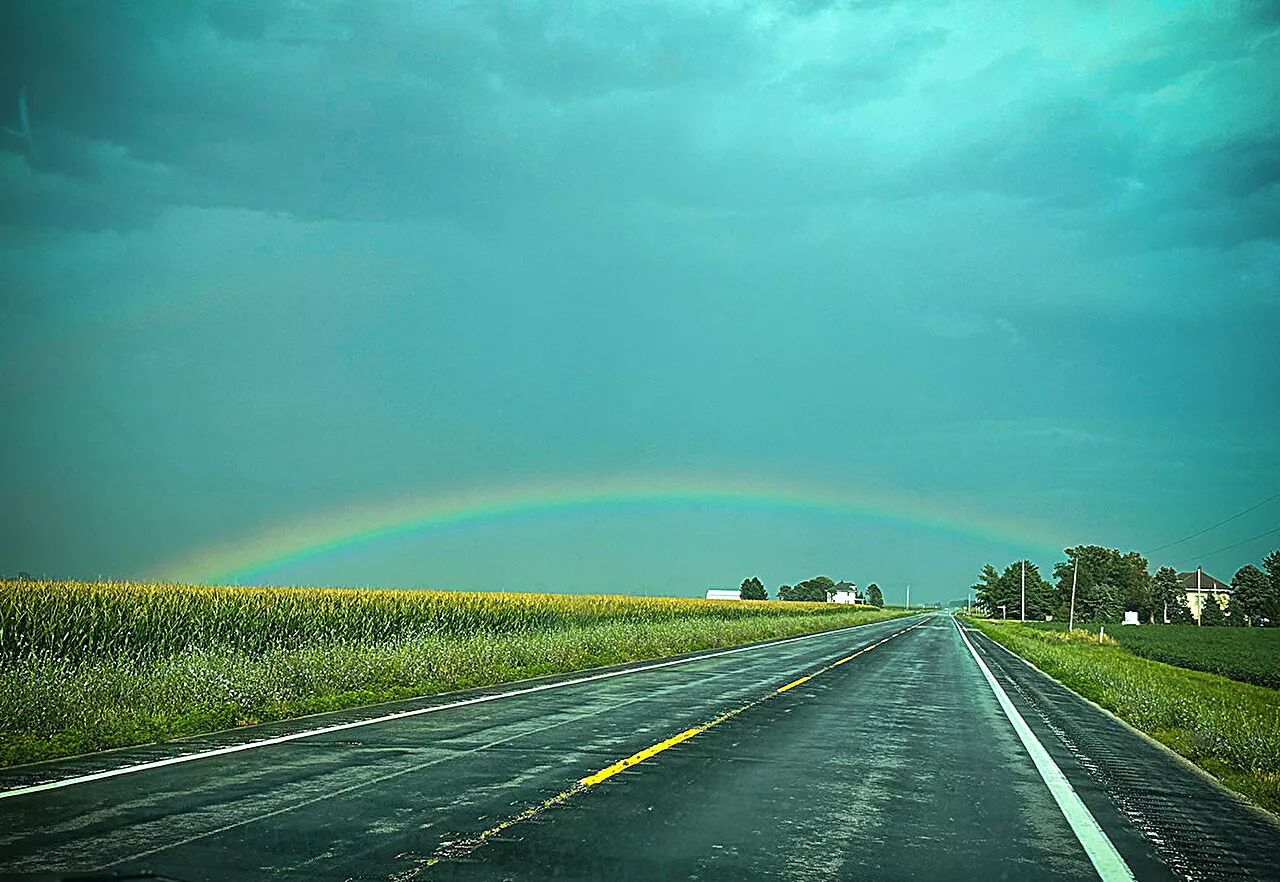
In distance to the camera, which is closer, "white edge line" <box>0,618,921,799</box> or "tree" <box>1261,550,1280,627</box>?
"white edge line" <box>0,618,921,799</box>

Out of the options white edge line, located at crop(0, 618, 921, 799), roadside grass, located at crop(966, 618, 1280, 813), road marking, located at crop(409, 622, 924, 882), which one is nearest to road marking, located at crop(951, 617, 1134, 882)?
roadside grass, located at crop(966, 618, 1280, 813)

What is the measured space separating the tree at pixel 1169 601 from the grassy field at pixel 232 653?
151m

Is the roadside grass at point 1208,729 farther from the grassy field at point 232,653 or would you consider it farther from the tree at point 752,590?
the tree at point 752,590

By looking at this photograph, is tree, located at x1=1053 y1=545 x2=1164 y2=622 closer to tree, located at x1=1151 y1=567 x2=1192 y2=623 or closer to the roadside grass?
tree, located at x1=1151 y1=567 x2=1192 y2=623

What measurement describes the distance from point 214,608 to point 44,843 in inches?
760

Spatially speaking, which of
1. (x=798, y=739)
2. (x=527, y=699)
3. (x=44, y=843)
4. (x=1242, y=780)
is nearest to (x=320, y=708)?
(x=527, y=699)

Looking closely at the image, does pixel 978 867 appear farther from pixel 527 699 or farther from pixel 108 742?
pixel 527 699

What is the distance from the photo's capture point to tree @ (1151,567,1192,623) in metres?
165

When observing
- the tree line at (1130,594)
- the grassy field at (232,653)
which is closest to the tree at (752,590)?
the tree line at (1130,594)

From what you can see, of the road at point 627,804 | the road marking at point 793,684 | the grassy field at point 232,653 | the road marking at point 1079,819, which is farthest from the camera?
the road marking at point 793,684

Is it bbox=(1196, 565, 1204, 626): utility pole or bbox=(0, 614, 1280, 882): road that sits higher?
bbox=(1196, 565, 1204, 626): utility pole

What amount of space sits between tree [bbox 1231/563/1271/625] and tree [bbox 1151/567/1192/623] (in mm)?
A: 8479

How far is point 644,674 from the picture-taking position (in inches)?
851

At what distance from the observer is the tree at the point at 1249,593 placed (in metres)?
146
